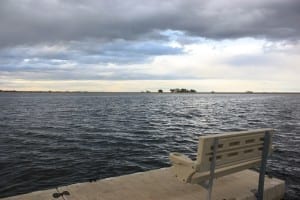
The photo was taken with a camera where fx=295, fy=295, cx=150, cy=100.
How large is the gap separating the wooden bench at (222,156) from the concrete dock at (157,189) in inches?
30.2

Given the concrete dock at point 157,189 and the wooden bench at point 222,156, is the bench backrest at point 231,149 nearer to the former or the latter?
the wooden bench at point 222,156

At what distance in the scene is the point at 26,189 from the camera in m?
9.64

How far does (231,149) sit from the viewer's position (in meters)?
5.02

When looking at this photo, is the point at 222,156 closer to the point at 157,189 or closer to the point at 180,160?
the point at 180,160

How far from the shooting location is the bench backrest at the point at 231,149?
459 cm

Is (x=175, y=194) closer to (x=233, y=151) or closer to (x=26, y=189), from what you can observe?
(x=233, y=151)

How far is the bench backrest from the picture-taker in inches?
181

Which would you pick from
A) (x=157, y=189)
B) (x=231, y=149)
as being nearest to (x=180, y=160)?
(x=231, y=149)

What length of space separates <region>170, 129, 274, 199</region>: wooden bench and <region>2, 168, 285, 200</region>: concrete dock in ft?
2.52

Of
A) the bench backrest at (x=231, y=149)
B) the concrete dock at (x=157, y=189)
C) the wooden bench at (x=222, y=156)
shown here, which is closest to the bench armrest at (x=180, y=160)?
the wooden bench at (x=222, y=156)

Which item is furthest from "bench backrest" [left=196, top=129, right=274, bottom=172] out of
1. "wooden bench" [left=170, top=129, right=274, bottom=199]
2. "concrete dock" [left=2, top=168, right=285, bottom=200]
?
"concrete dock" [left=2, top=168, right=285, bottom=200]

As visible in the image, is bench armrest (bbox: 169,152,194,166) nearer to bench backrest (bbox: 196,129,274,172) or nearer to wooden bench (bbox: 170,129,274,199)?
wooden bench (bbox: 170,129,274,199)

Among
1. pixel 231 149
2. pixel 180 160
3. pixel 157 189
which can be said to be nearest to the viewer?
pixel 180 160

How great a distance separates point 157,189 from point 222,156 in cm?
183
